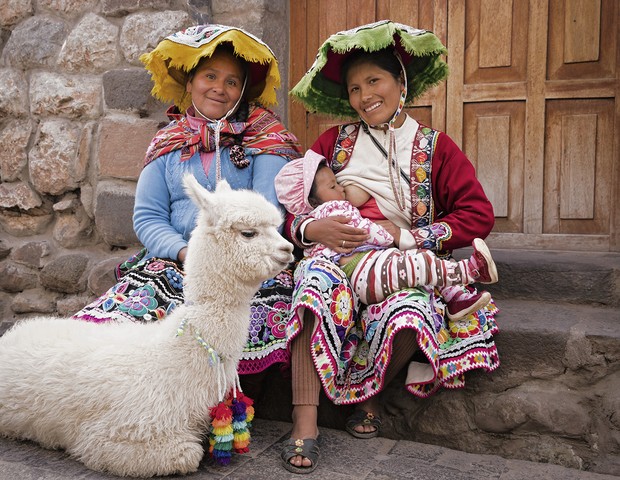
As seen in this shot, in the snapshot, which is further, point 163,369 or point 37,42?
point 37,42

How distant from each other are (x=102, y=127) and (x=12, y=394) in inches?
71.3

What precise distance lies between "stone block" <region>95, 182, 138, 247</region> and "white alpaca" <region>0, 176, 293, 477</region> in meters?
1.39

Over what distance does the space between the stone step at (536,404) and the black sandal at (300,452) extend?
38 centimetres

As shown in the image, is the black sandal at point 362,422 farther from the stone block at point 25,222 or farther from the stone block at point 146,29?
the stone block at point 25,222

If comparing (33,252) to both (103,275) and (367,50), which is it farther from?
(367,50)

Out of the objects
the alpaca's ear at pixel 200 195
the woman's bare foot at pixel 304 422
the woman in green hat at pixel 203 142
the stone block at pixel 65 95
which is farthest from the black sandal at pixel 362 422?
the stone block at pixel 65 95

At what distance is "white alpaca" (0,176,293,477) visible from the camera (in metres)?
1.92

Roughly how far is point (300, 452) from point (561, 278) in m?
1.49

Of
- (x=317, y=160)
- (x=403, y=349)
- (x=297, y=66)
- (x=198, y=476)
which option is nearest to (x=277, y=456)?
(x=198, y=476)

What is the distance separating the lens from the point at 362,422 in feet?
7.90

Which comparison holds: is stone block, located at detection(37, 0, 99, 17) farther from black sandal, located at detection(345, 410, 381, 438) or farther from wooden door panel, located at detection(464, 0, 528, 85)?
black sandal, located at detection(345, 410, 381, 438)

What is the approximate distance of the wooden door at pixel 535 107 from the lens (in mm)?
3109

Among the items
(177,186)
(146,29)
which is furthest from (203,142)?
(146,29)

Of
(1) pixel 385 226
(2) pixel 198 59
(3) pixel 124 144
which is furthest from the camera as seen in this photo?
(3) pixel 124 144
